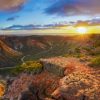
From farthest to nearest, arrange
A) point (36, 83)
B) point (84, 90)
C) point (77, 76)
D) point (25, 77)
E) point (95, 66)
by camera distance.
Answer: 1. point (25, 77)
2. point (95, 66)
3. point (36, 83)
4. point (77, 76)
5. point (84, 90)

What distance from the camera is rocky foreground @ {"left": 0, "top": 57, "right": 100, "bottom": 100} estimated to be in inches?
571

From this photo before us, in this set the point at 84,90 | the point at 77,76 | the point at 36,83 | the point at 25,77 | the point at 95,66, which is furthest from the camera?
the point at 25,77

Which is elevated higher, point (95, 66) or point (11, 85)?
point (95, 66)

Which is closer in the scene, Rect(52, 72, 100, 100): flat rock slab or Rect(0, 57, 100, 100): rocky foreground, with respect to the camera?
Rect(52, 72, 100, 100): flat rock slab

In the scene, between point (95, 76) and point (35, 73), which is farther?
point (35, 73)

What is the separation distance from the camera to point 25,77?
19531 millimetres

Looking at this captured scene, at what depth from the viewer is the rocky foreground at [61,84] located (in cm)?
1452

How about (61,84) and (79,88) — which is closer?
(79,88)

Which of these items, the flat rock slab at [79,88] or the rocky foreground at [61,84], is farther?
the rocky foreground at [61,84]

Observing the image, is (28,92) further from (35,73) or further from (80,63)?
(80,63)

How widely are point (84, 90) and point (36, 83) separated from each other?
3.40m

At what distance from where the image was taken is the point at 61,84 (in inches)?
611

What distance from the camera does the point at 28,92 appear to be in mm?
16234

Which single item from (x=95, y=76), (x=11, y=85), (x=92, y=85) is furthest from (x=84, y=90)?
(x=11, y=85)
